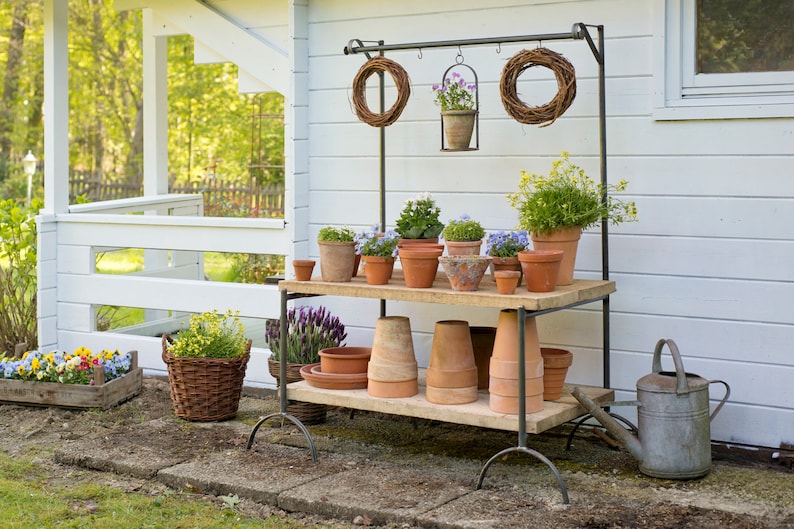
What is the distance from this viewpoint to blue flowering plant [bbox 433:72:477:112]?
14.9ft

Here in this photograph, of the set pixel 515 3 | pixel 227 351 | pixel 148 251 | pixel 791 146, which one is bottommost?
pixel 227 351

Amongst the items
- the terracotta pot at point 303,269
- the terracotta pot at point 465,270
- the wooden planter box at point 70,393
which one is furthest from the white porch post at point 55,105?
the terracotta pot at point 465,270

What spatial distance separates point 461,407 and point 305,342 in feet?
3.63

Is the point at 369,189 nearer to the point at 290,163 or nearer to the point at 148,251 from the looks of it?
the point at 290,163

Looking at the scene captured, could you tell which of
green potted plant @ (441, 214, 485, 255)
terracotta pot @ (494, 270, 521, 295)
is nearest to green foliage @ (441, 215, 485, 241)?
green potted plant @ (441, 214, 485, 255)

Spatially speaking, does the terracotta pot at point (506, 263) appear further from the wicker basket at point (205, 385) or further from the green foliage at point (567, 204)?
the wicker basket at point (205, 385)

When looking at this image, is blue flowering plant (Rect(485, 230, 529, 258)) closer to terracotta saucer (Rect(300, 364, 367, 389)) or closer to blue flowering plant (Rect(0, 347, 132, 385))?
terracotta saucer (Rect(300, 364, 367, 389))

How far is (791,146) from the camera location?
13.4 ft

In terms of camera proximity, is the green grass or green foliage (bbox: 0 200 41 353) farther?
green foliage (bbox: 0 200 41 353)

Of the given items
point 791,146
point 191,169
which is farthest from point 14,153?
point 791,146

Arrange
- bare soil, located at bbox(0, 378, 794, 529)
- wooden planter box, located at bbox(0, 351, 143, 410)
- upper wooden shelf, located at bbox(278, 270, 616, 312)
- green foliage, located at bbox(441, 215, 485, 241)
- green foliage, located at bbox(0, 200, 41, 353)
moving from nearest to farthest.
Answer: bare soil, located at bbox(0, 378, 794, 529) < upper wooden shelf, located at bbox(278, 270, 616, 312) < green foliage, located at bbox(441, 215, 485, 241) < wooden planter box, located at bbox(0, 351, 143, 410) < green foliage, located at bbox(0, 200, 41, 353)

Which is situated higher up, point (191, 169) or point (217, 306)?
point (191, 169)

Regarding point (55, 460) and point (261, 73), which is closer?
point (55, 460)

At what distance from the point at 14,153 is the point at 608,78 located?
58.2ft
